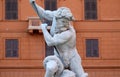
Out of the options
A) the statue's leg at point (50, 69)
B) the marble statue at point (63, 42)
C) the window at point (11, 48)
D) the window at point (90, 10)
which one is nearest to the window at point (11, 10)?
the window at point (11, 48)

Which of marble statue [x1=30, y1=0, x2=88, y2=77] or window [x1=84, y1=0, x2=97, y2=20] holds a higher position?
window [x1=84, y1=0, x2=97, y2=20]

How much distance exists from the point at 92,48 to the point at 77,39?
139cm

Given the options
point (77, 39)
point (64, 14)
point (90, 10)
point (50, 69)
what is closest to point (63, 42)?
point (64, 14)

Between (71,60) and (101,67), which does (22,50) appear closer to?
(101,67)

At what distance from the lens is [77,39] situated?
1826 inches

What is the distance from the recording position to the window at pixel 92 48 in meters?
46.0

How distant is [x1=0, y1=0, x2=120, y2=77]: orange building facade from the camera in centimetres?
4578

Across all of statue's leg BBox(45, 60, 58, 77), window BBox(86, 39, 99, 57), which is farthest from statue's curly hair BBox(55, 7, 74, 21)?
window BBox(86, 39, 99, 57)

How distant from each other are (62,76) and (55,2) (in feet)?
116

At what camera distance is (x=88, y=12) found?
4662cm

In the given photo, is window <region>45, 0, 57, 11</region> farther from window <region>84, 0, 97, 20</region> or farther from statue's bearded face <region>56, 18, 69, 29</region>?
statue's bearded face <region>56, 18, 69, 29</region>

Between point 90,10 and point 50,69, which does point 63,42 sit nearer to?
point 50,69

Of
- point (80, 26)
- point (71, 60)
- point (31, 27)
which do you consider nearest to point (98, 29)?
point (80, 26)

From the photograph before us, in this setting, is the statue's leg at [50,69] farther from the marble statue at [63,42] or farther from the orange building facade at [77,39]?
the orange building facade at [77,39]
